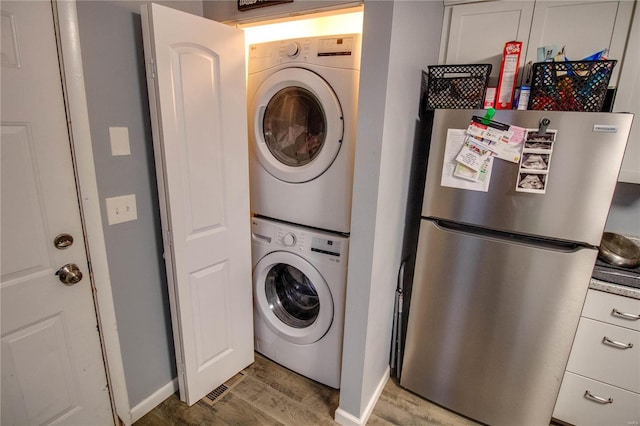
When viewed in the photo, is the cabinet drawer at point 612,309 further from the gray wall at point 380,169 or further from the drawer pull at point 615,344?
the gray wall at point 380,169

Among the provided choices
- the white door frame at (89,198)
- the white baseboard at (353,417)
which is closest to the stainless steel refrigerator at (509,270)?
the white baseboard at (353,417)

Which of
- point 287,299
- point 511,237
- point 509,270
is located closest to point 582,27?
point 511,237

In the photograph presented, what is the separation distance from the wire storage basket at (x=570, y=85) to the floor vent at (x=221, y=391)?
203 cm

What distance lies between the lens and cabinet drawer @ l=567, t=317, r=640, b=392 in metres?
1.38

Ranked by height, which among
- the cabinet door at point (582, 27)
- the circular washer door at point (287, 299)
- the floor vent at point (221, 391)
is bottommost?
the floor vent at point (221, 391)

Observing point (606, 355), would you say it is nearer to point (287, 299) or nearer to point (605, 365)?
point (605, 365)

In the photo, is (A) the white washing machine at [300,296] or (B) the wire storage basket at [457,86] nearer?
(B) the wire storage basket at [457,86]

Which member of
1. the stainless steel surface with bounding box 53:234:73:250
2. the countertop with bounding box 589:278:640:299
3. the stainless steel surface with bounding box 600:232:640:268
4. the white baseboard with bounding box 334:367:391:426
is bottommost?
the white baseboard with bounding box 334:367:391:426

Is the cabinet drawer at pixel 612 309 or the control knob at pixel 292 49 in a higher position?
the control knob at pixel 292 49

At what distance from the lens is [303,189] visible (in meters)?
1.60

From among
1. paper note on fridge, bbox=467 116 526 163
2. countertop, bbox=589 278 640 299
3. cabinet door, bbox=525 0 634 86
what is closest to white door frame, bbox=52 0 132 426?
paper note on fridge, bbox=467 116 526 163

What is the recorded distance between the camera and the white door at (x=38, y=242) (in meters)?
1.00

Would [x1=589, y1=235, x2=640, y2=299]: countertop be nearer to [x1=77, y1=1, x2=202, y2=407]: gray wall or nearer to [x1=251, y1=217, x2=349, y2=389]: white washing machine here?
[x1=251, y1=217, x2=349, y2=389]: white washing machine

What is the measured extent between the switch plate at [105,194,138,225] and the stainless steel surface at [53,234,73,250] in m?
0.16
